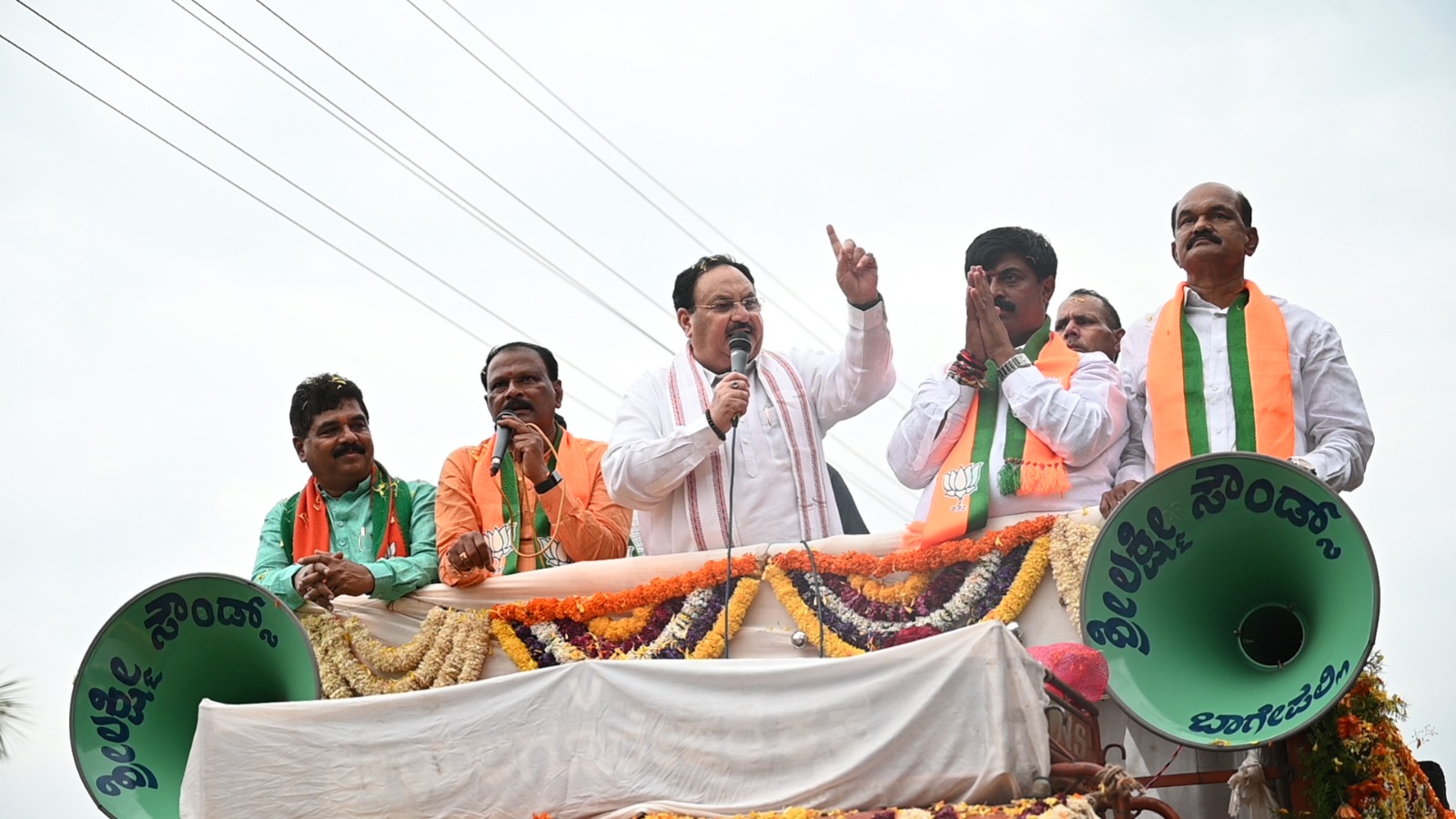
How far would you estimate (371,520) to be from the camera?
8.43 meters

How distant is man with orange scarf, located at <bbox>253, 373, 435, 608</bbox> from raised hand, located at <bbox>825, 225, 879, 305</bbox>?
2181mm

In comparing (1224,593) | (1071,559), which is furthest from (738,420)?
(1224,593)

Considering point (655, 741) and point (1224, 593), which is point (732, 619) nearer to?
point (655, 741)

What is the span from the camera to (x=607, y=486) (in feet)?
25.1

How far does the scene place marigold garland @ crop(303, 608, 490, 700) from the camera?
7.52 m

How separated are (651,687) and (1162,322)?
2581 millimetres

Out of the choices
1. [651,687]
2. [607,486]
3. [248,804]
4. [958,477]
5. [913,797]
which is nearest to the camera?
[913,797]

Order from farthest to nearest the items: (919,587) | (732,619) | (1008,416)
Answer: (1008,416)
(732,619)
(919,587)

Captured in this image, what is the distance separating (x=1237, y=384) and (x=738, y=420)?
6.43 feet

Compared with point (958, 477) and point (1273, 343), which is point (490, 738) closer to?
point (958, 477)

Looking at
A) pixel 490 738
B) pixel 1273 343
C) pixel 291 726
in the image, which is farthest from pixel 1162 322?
pixel 291 726

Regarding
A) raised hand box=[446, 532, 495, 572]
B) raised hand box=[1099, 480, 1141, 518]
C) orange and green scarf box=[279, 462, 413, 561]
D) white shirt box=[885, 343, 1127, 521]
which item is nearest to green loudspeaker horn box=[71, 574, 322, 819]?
orange and green scarf box=[279, 462, 413, 561]

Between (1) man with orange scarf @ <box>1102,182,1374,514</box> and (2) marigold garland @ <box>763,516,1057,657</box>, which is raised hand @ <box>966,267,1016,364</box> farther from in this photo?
(2) marigold garland @ <box>763,516,1057,657</box>

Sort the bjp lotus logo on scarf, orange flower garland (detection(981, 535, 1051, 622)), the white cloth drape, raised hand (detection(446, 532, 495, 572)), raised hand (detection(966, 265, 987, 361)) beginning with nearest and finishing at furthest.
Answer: the white cloth drape
orange flower garland (detection(981, 535, 1051, 622))
the bjp lotus logo on scarf
raised hand (detection(966, 265, 987, 361))
raised hand (detection(446, 532, 495, 572))
